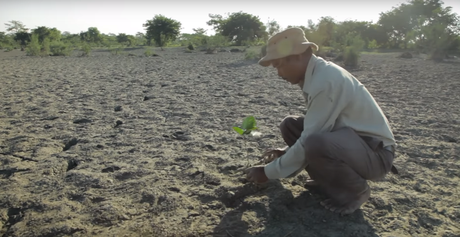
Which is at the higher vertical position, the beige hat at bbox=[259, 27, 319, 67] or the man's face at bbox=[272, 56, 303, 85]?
the beige hat at bbox=[259, 27, 319, 67]

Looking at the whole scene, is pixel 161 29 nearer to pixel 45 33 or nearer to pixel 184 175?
pixel 45 33

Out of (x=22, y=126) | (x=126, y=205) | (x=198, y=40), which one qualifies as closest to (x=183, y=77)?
(x=22, y=126)

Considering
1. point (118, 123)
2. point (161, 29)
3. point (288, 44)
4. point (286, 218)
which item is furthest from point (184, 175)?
point (161, 29)

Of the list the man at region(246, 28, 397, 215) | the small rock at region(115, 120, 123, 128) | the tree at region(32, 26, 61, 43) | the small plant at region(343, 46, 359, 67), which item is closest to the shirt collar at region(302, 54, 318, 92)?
the man at region(246, 28, 397, 215)

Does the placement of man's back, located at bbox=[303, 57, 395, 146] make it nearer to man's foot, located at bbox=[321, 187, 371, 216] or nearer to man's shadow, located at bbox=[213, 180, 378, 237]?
man's foot, located at bbox=[321, 187, 371, 216]

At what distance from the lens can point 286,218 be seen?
1654 millimetres

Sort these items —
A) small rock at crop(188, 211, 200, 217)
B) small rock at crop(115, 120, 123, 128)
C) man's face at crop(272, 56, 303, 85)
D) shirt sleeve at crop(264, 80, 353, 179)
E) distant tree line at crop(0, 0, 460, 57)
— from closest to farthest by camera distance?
1. shirt sleeve at crop(264, 80, 353, 179)
2. man's face at crop(272, 56, 303, 85)
3. small rock at crop(188, 211, 200, 217)
4. small rock at crop(115, 120, 123, 128)
5. distant tree line at crop(0, 0, 460, 57)

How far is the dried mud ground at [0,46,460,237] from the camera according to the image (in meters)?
1.62

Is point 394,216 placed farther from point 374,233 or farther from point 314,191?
point 314,191

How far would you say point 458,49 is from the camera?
14336 mm

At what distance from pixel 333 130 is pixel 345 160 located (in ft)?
0.47

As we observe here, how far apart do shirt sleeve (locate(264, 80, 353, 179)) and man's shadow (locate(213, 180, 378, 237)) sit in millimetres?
216

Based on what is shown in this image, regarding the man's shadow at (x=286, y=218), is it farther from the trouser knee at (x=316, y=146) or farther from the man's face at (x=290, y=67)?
the man's face at (x=290, y=67)

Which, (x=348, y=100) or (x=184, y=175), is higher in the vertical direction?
(x=348, y=100)
